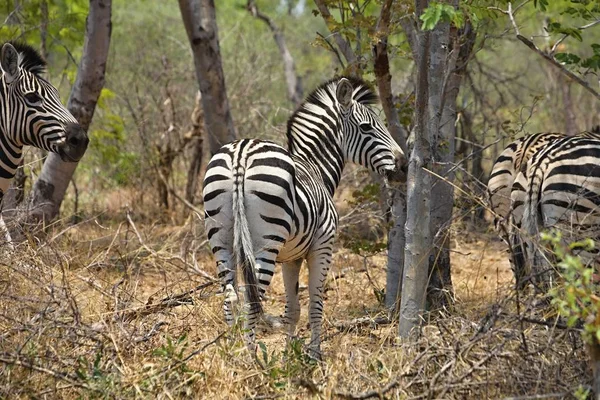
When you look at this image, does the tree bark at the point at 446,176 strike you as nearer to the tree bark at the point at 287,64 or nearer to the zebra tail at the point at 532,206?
the zebra tail at the point at 532,206

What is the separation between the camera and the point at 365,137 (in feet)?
21.7

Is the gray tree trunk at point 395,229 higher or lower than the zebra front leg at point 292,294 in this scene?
higher

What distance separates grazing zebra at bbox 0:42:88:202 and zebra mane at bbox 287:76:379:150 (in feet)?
5.75

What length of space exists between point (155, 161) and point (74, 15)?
2168 millimetres

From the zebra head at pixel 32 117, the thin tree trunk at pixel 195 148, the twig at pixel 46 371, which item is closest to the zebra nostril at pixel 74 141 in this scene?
Result: the zebra head at pixel 32 117

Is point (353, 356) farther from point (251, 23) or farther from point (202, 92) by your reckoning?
point (251, 23)

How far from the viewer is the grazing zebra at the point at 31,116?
6.66 meters

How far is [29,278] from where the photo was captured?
4906 mm

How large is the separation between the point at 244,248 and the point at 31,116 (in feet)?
8.44

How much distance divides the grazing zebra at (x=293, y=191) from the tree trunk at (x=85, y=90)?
11.1ft

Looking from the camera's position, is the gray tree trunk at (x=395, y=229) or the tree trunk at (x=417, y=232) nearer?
the tree trunk at (x=417, y=232)

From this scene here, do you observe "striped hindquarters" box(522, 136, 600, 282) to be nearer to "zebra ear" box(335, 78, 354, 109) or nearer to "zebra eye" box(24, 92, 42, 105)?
"zebra ear" box(335, 78, 354, 109)

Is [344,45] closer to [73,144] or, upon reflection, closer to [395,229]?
[395,229]

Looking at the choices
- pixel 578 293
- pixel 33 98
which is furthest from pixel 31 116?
pixel 578 293
